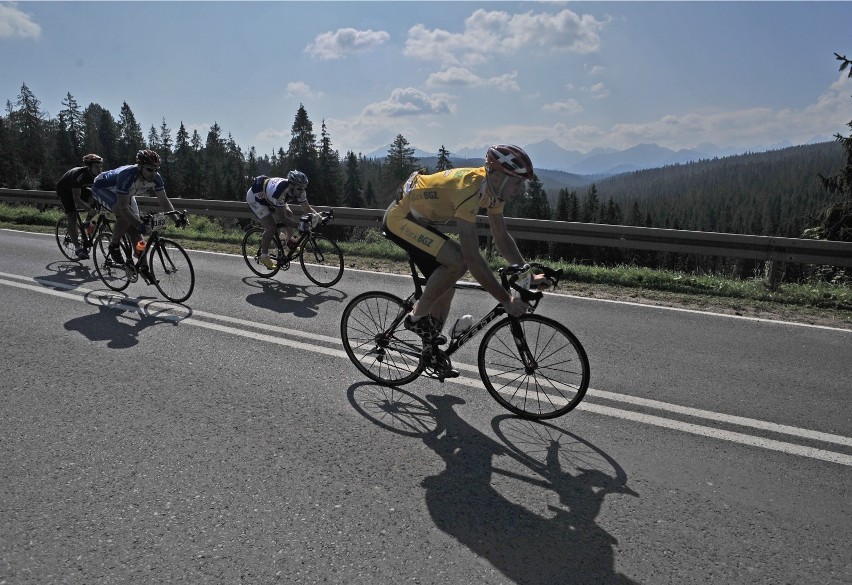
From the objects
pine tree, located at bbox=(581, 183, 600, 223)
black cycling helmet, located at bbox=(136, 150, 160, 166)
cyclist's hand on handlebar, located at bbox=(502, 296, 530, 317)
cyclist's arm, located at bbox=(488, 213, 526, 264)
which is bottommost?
cyclist's hand on handlebar, located at bbox=(502, 296, 530, 317)

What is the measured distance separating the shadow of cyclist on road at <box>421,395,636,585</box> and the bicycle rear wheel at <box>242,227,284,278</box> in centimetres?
634

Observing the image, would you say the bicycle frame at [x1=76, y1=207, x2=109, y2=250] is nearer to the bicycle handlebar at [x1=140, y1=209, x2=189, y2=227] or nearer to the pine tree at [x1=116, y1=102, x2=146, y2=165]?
the bicycle handlebar at [x1=140, y1=209, x2=189, y2=227]

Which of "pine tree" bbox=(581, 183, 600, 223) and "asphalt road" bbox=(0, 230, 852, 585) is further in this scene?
"pine tree" bbox=(581, 183, 600, 223)

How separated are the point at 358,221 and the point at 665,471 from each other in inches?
412

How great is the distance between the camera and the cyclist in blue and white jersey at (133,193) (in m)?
7.48

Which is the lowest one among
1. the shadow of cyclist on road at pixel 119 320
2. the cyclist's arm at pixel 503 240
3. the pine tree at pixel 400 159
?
the shadow of cyclist on road at pixel 119 320

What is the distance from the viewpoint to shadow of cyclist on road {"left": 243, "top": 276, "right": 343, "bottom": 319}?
7.33m

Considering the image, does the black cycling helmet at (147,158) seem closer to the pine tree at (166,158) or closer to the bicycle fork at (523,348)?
the bicycle fork at (523,348)

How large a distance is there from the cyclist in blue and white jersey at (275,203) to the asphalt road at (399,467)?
3421 millimetres

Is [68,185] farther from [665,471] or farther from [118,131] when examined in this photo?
[118,131]

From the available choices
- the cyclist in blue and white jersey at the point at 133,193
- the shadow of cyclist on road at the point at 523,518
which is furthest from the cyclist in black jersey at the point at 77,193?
the shadow of cyclist on road at the point at 523,518

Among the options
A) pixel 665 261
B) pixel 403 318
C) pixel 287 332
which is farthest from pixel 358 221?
pixel 665 261

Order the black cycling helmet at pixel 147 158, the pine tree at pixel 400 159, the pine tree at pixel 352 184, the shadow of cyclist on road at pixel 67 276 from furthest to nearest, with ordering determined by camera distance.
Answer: the pine tree at pixel 352 184 → the pine tree at pixel 400 159 → the shadow of cyclist on road at pixel 67 276 → the black cycling helmet at pixel 147 158

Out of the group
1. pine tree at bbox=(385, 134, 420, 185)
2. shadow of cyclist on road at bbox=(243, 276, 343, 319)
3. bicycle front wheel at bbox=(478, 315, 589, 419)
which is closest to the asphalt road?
bicycle front wheel at bbox=(478, 315, 589, 419)
